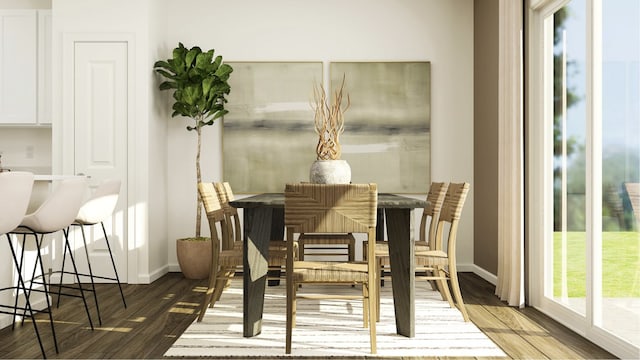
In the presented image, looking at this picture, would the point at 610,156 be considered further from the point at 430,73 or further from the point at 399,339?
the point at 430,73

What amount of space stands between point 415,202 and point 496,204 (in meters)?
2.27

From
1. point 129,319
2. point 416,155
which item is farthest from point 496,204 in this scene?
point 129,319

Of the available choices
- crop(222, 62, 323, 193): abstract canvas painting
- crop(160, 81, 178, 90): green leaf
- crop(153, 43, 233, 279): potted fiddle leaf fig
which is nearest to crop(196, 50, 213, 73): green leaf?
crop(153, 43, 233, 279): potted fiddle leaf fig

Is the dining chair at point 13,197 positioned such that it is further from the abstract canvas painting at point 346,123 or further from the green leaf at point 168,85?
the abstract canvas painting at point 346,123

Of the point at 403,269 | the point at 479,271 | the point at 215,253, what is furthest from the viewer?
the point at 479,271

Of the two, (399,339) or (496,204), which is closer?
(399,339)

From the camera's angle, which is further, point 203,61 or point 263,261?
point 203,61

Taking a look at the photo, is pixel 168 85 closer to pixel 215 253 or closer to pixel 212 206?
pixel 212 206

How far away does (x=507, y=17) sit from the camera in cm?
457

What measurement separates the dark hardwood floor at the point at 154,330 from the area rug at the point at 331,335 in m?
0.14

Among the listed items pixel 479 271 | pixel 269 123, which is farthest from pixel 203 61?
pixel 479 271

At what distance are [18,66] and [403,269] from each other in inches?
176

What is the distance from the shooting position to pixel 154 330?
3.51 m

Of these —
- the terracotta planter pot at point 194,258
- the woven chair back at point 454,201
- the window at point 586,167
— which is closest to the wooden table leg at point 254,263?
the woven chair back at point 454,201
